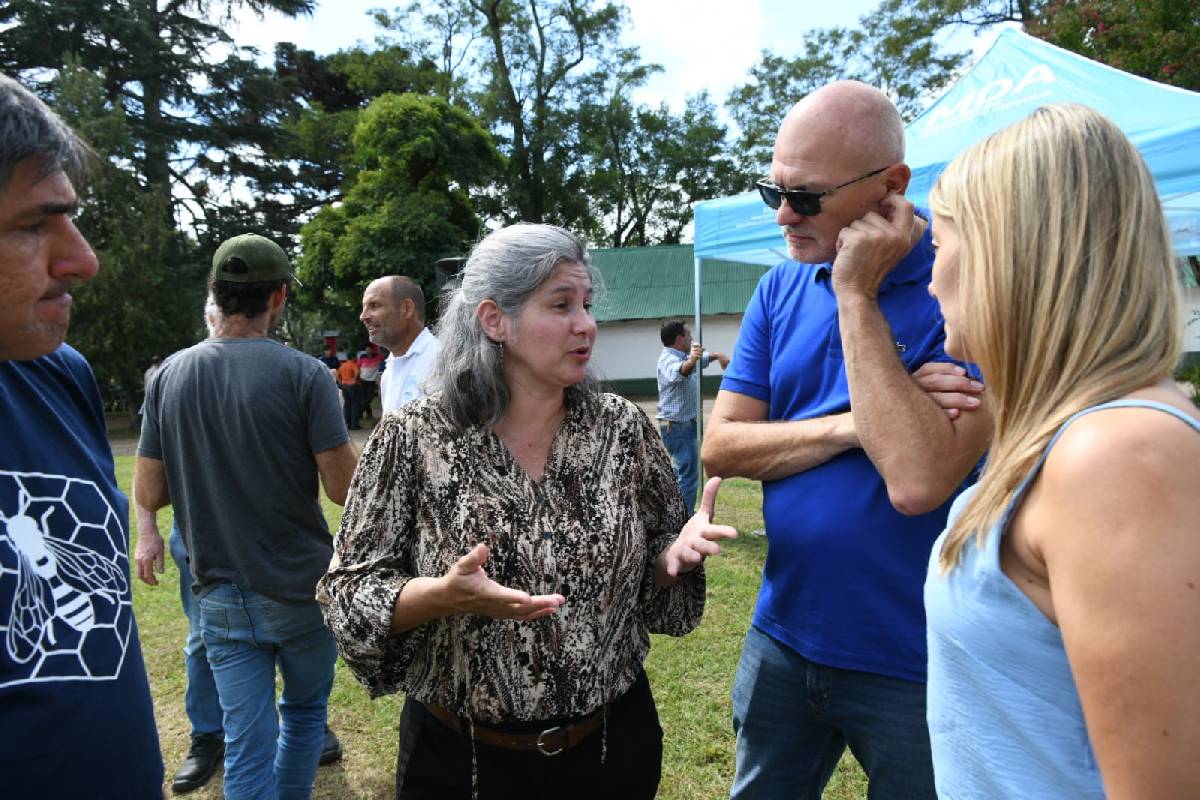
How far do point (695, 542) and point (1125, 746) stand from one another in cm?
97

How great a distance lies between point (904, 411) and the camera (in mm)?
1593

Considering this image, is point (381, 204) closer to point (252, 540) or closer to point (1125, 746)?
point (252, 540)

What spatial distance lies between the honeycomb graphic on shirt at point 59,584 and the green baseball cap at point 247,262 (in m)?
1.62

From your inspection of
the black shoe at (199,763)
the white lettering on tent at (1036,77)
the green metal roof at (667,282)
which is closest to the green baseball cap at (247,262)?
the black shoe at (199,763)

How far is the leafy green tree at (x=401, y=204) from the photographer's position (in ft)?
68.8

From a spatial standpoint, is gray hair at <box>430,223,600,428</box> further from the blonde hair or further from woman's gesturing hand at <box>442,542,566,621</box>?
the blonde hair

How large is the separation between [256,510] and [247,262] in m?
0.91

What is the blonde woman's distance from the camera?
83 centimetres

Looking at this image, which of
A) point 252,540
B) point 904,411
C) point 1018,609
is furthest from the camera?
point 252,540

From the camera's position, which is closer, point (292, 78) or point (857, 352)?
point (857, 352)

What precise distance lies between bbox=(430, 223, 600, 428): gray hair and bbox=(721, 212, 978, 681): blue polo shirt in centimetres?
62

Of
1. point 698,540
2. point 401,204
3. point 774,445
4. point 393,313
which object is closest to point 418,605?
point 698,540

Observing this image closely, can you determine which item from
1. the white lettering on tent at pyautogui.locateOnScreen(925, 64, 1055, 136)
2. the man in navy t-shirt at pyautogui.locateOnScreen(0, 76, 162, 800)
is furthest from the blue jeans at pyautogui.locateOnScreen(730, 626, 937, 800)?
the white lettering on tent at pyautogui.locateOnScreen(925, 64, 1055, 136)

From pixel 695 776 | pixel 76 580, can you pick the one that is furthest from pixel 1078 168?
pixel 695 776
